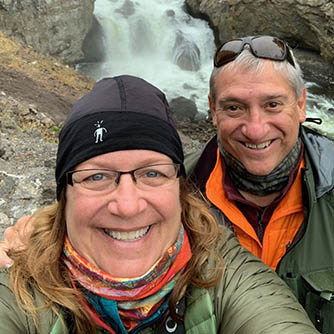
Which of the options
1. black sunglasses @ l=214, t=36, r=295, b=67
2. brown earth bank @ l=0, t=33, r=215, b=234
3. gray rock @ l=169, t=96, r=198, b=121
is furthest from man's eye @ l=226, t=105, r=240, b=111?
gray rock @ l=169, t=96, r=198, b=121

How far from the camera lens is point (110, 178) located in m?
1.97

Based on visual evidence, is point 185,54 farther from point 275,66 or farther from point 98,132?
point 98,132

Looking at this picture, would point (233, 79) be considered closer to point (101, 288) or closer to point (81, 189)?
point (81, 189)

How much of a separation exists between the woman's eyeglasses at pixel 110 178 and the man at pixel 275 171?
114 cm

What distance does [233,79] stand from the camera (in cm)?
296

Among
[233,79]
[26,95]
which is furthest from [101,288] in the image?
[26,95]

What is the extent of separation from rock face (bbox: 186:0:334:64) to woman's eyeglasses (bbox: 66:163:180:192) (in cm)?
1787

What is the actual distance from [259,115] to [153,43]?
61.4 ft

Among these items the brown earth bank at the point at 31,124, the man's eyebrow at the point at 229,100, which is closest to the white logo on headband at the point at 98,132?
the man's eyebrow at the point at 229,100

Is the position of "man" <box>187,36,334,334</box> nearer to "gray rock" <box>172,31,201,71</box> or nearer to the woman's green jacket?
the woman's green jacket

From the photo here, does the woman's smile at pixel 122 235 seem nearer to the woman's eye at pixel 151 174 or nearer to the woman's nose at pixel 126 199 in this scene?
the woman's nose at pixel 126 199

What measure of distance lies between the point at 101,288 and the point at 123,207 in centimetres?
41

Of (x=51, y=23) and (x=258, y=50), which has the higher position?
(x=258, y=50)

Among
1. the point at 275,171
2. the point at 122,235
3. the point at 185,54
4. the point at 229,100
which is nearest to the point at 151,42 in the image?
the point at 185,54
